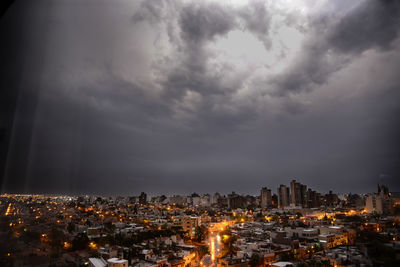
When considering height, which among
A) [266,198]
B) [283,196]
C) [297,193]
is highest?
[297,193]

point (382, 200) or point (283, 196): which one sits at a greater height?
point (382, 200)

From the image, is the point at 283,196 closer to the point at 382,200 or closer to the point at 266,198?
the point at 266,198

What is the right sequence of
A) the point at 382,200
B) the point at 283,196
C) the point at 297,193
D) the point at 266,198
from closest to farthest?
the point at 382,200
the point at 297,193
the point at 283,196
the point at 266,198

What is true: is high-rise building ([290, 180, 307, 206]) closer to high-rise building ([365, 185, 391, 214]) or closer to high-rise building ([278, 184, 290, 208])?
high-rise building ([278, 184, 290, 208])

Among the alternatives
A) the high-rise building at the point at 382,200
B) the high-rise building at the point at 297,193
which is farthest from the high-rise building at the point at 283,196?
the high-rise building at the point at 382,200

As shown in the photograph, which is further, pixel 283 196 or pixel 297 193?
pixel 283 196

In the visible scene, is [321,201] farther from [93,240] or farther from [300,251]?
[93,240]

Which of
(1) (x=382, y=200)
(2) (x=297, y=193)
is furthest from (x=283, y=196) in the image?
(1) (x=382, y=200)

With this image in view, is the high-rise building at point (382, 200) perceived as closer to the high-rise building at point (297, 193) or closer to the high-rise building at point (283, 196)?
the high-rise building at point (297, 193)

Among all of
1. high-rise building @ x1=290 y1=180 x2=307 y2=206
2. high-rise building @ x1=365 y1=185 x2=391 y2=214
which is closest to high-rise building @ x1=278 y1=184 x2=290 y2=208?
high-rise building @ x1=290 y1=180 x2=307 y2=206

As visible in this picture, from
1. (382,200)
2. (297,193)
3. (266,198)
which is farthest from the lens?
(266,198)
